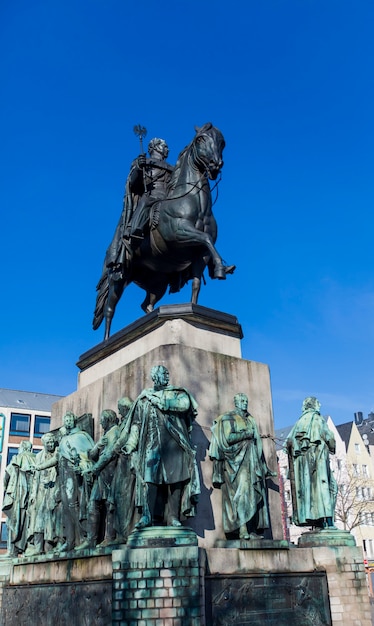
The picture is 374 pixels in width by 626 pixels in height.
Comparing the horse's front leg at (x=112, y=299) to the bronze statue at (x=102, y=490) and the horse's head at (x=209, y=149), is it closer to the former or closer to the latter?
the horse's head at (x=209, y=149)

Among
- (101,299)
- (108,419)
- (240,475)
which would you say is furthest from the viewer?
(101,299)

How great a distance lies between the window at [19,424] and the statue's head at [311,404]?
48012 mm

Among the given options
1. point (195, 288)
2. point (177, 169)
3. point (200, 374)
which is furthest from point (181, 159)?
point (200, 374)

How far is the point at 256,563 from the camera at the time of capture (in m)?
9.48

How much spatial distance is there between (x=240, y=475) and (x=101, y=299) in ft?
20.5

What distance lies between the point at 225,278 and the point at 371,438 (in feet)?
223

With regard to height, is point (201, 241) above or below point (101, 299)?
below

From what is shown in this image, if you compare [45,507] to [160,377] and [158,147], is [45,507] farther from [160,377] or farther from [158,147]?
[158,147]

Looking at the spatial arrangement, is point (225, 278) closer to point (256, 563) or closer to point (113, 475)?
point (113, 475)

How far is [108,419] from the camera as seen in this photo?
36.3ft

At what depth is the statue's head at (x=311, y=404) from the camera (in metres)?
11.6

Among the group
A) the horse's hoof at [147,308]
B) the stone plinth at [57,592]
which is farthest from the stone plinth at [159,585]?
the horse's hoof at [147,308]

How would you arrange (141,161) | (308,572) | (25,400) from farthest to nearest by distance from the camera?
(25,400) → (141,161) → (308,572)

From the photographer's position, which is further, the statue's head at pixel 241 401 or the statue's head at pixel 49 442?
the statue's head at pixel 49 442
